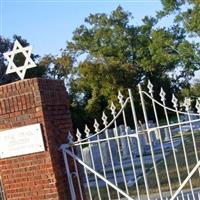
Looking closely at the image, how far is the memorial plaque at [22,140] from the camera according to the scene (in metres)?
6.98

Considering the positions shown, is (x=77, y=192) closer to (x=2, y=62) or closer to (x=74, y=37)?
(x=2, y=62)

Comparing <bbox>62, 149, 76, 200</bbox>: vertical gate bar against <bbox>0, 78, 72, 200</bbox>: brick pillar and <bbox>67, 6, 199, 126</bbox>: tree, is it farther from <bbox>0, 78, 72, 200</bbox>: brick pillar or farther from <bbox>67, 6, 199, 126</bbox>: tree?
<bbox>67, 6, 199, 126</bbox>: tree

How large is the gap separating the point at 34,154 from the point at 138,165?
422 inches

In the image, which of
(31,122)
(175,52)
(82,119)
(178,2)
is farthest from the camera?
(82,119)

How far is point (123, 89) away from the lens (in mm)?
46969

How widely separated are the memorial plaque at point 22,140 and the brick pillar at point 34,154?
0.07 metres

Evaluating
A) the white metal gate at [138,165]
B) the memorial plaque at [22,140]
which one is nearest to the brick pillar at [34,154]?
the memorial plaque at [22,140]

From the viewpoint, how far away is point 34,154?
7.05 m

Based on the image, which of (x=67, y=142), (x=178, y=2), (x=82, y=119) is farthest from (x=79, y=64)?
(x=67, y=142)

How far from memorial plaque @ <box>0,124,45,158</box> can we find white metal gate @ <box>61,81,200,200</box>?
39 cm

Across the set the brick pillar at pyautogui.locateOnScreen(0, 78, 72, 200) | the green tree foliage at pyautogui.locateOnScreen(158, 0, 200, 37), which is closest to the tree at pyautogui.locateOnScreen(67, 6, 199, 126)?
the green tree foliage at pyautogui.locateOnScreen(158, 0, 200, 37)

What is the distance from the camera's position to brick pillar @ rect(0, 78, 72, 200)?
701 centimetres

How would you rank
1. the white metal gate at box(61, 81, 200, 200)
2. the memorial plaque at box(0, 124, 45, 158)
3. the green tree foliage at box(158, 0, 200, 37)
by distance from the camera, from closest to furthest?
the white metal gate at box(61, 81, 200, 200) < the memorial plaque at box(0, 124, 45, 158) < the green tree foliage at box(158, 0, 200, 37)

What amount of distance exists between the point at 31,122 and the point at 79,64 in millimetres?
41007
